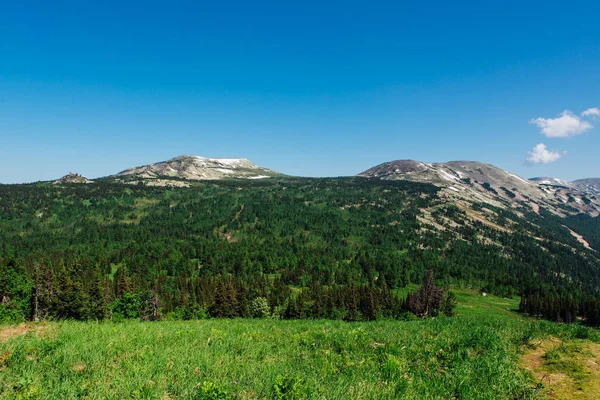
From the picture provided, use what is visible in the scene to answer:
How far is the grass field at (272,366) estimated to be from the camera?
24.9ft

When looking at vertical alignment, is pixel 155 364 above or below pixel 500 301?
above

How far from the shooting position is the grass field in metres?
7.59

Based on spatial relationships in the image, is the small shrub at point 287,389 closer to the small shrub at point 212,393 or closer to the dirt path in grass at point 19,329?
the small shrub at point 212,393

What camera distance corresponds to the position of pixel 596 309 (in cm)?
11388

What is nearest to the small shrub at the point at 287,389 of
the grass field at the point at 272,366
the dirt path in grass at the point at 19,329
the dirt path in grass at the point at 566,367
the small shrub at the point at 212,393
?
the grass field at the point at 272,366

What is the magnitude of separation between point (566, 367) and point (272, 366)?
38.7 feet

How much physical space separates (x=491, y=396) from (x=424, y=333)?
280 inches

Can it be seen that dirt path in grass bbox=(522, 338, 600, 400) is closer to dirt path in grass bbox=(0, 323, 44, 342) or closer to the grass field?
the grass field

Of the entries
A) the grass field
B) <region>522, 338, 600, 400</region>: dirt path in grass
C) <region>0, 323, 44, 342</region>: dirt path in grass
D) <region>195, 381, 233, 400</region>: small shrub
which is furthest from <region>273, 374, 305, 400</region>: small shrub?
<region>0, 323, 44, 342</region>: dirt path in grass

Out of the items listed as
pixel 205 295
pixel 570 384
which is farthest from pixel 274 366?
pixel 205 295

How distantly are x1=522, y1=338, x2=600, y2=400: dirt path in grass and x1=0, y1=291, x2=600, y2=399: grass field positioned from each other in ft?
0.40

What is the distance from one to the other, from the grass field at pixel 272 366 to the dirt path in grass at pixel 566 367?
0.12 m

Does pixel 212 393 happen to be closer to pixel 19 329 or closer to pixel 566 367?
pixel 566 367

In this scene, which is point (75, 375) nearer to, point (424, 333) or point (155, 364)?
point (155, 364)
